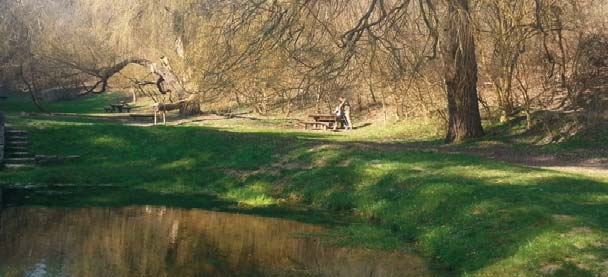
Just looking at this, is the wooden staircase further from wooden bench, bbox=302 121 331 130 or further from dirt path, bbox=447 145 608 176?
wooden bench, bbox=302 121 331 130

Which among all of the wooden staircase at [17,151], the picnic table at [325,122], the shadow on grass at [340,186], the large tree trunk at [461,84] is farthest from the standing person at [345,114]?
the wooden staircase at [17,151]

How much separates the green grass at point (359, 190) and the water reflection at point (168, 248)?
0.94m

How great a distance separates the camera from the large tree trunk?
22391 millimetres

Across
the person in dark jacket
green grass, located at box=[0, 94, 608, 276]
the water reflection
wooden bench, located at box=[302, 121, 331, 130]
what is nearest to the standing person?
the person in dark jacket

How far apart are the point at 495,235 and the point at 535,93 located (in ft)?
61.7

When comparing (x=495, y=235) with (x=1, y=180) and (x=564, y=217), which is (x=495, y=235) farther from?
(x=1, y=180)

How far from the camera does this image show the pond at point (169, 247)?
37.7ft

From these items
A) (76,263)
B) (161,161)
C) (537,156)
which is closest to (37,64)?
(161,161)

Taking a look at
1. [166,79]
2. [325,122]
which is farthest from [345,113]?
[166,79]

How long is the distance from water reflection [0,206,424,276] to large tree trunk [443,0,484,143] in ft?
31.4

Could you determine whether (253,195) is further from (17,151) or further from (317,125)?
(317,125)

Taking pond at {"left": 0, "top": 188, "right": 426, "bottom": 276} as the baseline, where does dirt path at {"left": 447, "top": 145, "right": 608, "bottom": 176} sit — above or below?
above

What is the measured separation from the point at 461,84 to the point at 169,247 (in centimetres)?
1376

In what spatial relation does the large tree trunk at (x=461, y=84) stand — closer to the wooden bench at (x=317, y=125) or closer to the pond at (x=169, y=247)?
the pond at (x=169, y=247)
